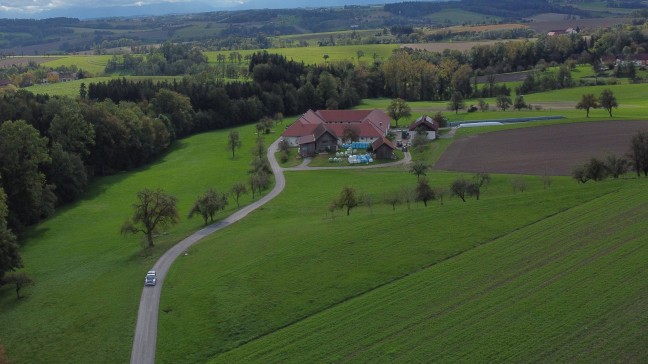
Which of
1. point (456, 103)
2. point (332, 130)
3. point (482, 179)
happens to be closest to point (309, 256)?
point (482, 179)

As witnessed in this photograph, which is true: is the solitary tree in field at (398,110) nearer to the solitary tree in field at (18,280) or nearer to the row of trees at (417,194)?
the row of trees at (417,194)

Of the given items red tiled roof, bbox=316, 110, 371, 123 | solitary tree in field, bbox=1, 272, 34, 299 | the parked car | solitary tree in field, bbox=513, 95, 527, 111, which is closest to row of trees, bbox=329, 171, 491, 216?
the parked car

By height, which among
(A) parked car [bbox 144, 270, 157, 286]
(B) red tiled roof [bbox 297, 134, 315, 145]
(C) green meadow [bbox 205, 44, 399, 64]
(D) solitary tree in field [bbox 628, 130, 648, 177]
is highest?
(C) green meadow [bbox 205, 44, 399, 64]

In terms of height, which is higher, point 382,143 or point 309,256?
point 382,143

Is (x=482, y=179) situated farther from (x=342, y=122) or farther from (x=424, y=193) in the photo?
(x=342, y=122)

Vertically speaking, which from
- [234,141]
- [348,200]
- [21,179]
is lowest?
[234,141]

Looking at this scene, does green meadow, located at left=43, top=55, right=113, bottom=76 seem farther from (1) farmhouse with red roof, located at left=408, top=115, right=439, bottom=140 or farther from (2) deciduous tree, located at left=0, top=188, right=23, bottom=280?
(2) deciduous tree, located at left=0, top=188, right=23, bottom=280

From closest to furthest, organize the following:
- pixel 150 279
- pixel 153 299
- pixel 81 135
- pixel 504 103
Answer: pixel 153 299
pixel 150 279
pixel 81 135
pixel 504 103
